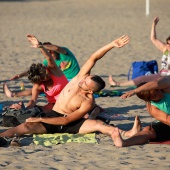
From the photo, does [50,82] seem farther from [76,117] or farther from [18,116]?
[76,117]

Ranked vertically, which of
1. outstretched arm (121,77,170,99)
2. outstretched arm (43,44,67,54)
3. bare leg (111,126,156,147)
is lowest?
bare leg (111,126,156,147)

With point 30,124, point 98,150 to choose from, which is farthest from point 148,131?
point 30,124

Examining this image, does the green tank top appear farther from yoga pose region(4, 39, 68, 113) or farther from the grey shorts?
the grey shorts

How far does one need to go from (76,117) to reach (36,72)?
117cm

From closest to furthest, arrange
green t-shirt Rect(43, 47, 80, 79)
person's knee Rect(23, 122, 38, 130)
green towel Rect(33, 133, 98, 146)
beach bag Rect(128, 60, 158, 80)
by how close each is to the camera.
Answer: green towel Rect(33, 133, 98, 146)
person's knee Rect(23, 122, 38, 130)
green t-shirt Rect(43, 47, 80, 79)
beach bag Rect(128, 60, 158, 80)

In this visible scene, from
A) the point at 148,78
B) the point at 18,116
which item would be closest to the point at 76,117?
the point at 18,116

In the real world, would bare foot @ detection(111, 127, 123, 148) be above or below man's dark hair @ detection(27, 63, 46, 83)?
below

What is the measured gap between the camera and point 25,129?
784cm

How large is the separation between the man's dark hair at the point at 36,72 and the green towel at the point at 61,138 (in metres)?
1.09

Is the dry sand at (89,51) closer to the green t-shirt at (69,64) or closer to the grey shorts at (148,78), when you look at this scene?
the grey shorts at (148,78)

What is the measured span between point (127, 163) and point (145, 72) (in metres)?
5.80

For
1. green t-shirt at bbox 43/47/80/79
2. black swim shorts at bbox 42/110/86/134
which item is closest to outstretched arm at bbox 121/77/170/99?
black swim shorts at bbox 42/110/86/134

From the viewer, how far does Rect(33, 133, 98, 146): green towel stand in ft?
24.8

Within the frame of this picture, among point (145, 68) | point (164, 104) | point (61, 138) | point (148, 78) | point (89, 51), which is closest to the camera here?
point (164, 104)
